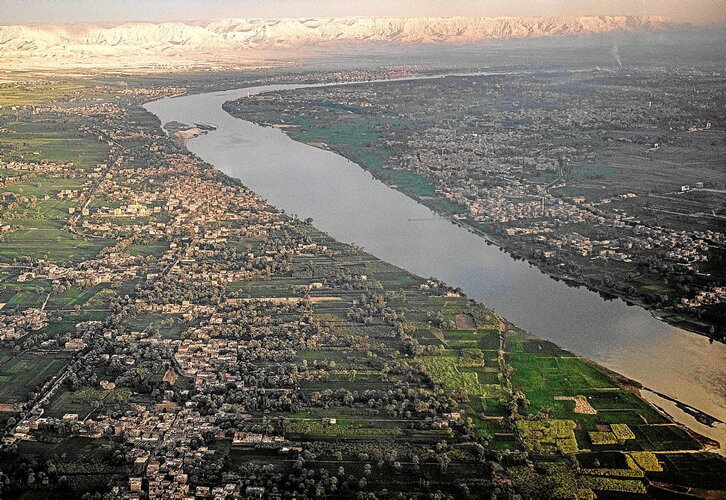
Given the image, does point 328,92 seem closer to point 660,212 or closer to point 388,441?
point 660,212

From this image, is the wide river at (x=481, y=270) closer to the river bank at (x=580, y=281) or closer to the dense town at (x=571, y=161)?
the river bank at (x=580, y=281)

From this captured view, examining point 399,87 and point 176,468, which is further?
point 399,87

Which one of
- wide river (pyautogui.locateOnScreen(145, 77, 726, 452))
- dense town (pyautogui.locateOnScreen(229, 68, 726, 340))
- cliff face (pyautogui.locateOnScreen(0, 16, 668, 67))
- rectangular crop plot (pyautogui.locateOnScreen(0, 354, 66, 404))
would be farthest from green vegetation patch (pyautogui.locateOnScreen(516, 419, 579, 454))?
cliff face (pyautogui.locateOnScreen(0, 16, 668, 67))


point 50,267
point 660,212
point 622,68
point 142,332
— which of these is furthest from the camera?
point 622,68

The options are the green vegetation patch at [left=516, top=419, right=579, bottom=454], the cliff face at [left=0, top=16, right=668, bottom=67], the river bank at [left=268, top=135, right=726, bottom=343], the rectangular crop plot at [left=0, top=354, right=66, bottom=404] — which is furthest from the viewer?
the cliff face at [left=0, top=16, right=668, bottom=67]

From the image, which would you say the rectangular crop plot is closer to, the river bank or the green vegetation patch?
the green vegetation patch

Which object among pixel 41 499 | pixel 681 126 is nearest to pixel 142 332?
pixel 41 499

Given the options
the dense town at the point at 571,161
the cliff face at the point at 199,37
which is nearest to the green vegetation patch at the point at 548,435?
the dense town at the point at 571,161
